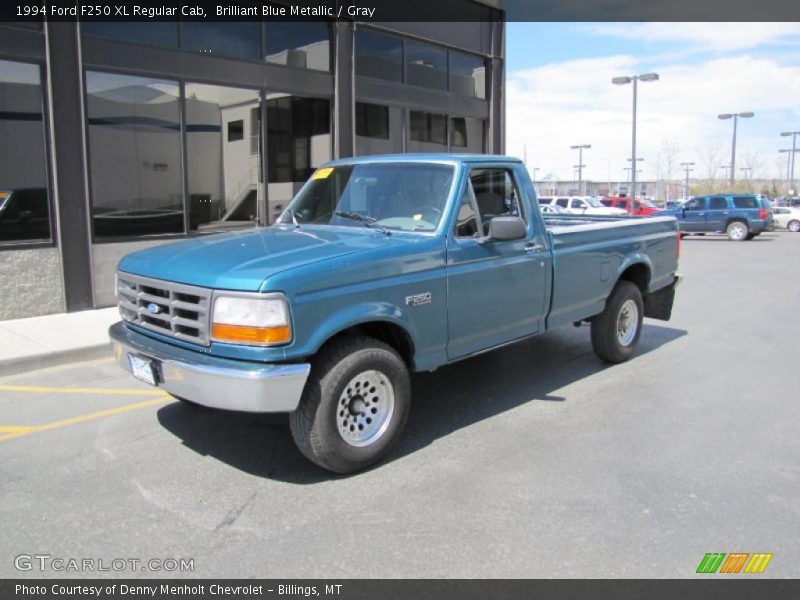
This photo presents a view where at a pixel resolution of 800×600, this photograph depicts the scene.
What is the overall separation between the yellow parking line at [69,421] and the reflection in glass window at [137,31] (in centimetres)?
597

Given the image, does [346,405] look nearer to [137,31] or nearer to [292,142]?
[137,31]

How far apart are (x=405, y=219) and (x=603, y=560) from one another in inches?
103

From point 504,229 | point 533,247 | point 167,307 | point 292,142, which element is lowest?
point 167,307

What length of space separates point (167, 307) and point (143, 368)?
16.6 inches

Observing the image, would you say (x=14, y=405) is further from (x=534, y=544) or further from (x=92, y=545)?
→ (x=534, y=544)

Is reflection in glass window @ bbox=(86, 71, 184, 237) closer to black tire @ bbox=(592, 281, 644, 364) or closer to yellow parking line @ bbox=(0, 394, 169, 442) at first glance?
yellow parking line @ bbox=(0, 394, 169, 442)

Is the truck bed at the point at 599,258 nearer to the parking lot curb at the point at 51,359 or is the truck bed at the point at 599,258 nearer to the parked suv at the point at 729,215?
the parking lot curb at the point at 51,359

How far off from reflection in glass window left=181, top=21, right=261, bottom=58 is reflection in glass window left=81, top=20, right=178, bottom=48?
20cm

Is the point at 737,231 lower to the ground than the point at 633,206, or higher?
lower

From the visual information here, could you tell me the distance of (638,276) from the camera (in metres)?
7.12

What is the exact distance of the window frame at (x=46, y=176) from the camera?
8.63 m

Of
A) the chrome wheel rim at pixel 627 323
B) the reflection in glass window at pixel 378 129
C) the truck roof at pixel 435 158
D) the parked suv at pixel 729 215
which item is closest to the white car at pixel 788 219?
the parked suv at pixel 729 215

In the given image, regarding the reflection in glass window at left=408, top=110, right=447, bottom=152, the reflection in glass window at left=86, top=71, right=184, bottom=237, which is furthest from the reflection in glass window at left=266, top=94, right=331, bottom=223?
the reflection in glass window at left=408, top=110, right=447, bottom=152

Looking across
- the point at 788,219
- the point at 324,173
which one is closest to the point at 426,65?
the point at 324,173
